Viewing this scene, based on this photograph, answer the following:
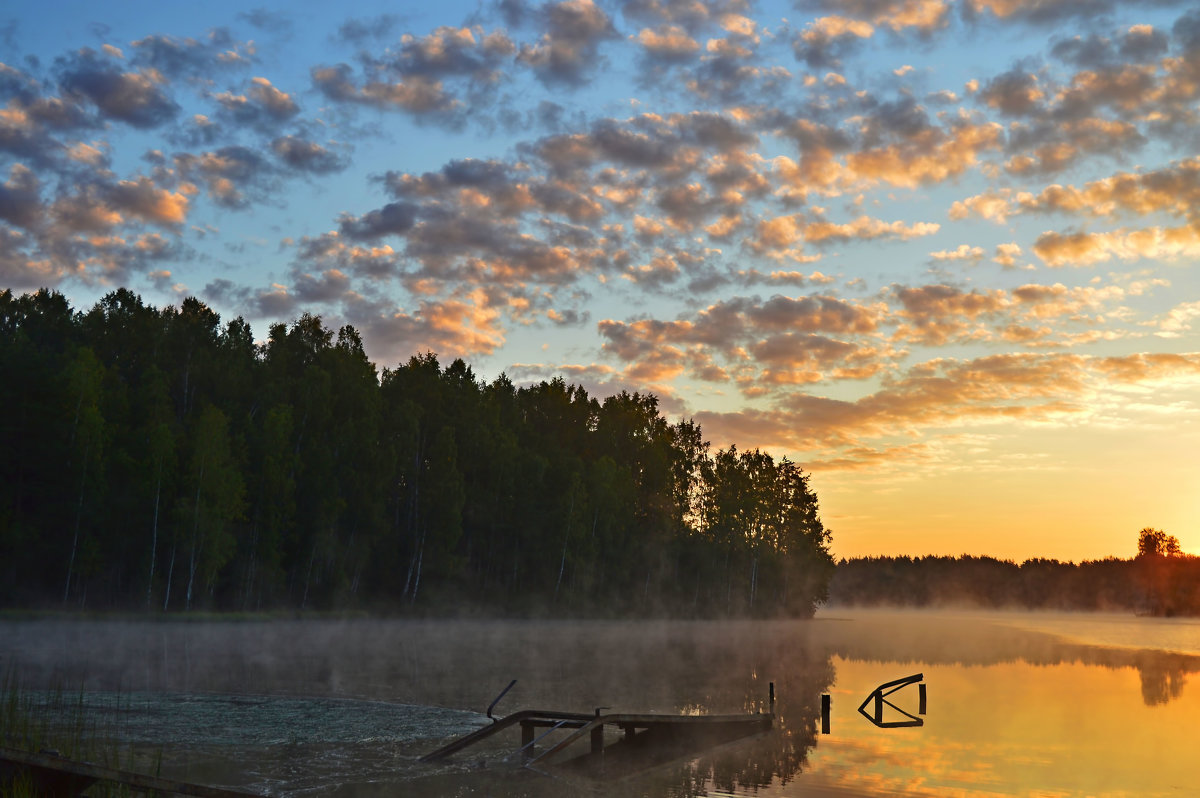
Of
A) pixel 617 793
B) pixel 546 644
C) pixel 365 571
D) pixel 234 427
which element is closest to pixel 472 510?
pixel 365 571

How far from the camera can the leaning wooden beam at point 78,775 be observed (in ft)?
40.7

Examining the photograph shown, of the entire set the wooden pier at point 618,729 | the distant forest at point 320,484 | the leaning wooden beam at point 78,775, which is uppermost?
the distant forest at point 320,484

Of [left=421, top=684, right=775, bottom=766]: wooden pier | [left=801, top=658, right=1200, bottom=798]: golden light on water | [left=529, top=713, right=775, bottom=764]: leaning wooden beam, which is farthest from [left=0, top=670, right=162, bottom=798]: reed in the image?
[left=801, top=658, right=1200, bottom=798]: golden light on water

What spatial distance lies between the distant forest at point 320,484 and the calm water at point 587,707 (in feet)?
25.1

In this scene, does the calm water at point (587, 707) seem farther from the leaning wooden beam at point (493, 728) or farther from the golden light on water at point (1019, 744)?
the leaning wooden beam at point (493, 728)

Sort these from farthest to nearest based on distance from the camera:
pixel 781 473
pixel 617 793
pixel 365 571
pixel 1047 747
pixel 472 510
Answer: pixel 781 473 < pixel 472 510 < pixel 365 571 < pixel 1047 747 < pixel 617 793

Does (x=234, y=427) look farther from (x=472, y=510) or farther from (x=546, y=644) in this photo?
(x=546, y=644)

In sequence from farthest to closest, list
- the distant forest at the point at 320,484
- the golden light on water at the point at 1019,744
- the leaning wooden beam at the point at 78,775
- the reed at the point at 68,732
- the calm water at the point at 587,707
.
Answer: the distant forest at the point at 320,484 < the golden light on water at the point at 1019,744 < the calm water at the point at 587,707 < the reed at the point at 68,732 < the leaning wooden beam at the point at 78,775

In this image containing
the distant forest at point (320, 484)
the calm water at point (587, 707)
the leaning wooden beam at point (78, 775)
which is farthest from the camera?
the distant forest at point (320, 484)

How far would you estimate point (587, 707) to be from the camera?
29.7 metres

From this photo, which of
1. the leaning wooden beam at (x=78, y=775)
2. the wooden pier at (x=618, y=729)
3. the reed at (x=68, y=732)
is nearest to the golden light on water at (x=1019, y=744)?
the wooden pier at (x=618, y=729)

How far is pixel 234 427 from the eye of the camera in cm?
7325

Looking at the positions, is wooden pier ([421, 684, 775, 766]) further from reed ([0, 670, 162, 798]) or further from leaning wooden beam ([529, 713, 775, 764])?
reed ([0, 670, 162, 798])

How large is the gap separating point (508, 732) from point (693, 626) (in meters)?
78.6
